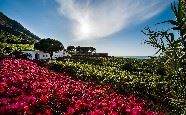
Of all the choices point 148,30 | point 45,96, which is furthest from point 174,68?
point 45,96

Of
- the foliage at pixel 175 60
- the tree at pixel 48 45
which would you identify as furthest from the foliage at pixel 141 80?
the tree at pixel 48 45

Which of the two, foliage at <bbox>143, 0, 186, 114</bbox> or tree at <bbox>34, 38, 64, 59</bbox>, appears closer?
foliage at <bbox>143, 0, 186, 114</bbox>

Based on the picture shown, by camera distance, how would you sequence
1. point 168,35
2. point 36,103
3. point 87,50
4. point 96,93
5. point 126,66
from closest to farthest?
point 168,35, point 36,103, point 96,93, point 126,66, point 87,50

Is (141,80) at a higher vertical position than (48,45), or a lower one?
lower

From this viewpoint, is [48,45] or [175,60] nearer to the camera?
[175,60]

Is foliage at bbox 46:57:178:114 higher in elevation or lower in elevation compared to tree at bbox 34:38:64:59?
lower

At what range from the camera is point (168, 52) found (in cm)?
426

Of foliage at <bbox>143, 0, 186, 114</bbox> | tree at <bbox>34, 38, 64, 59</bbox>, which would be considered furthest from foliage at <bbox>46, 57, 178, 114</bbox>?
tree at <bbox>34, 38, 64, 59</bbox>

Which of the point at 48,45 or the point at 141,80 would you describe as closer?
the point at 141,80

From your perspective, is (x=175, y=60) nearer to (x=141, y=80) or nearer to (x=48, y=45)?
(x=141, y=80)

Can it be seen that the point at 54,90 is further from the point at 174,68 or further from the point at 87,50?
the point at 87,50

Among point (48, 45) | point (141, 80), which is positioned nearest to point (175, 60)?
point (141, 80)

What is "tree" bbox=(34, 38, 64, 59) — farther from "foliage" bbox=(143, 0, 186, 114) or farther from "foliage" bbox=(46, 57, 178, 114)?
"foliage" bbox=(143, 0, 186, 114)

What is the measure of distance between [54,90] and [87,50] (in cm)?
7500
